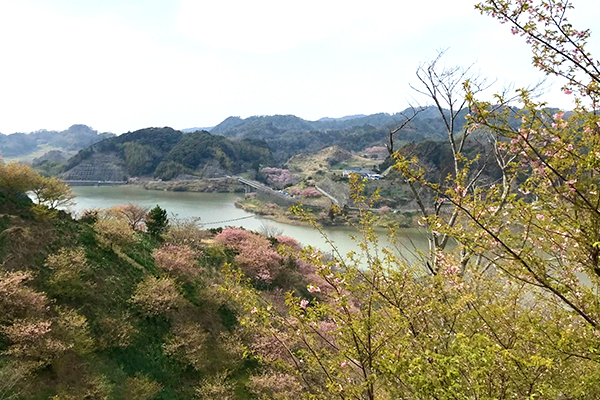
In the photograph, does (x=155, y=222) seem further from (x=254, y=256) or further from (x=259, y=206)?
(x=259, y=206)

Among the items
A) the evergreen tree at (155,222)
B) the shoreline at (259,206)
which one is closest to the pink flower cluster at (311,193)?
the shoreline at (259,206)

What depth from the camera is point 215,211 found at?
1769 inches

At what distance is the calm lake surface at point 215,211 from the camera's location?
29.8 m

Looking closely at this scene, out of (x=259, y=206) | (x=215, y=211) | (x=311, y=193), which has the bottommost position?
(x=259, y=206)

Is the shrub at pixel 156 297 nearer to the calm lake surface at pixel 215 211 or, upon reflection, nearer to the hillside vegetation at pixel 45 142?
the calm lake surface at pixel 215 211

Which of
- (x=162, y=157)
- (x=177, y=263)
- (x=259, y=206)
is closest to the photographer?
(x=177, y=263)

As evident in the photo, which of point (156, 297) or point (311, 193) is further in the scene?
point (311, 193)

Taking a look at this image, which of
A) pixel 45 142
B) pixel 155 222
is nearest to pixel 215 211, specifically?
pixel 155 222

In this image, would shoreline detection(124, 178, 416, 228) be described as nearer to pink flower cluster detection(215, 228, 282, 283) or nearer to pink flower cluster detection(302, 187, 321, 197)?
pink flower cluster detection(215, 228, 282, 283)

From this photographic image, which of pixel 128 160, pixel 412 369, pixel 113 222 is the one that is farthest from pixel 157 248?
pixel 128 160

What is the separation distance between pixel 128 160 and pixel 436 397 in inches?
3536

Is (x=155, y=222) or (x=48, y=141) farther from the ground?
(x=48, y=141)

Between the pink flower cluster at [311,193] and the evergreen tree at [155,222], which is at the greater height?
the evergreen tree at [155,222]

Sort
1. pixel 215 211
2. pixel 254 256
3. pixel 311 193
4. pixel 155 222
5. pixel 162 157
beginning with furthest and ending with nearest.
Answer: pixel 162 157 → pixel 311 193 → pixel 215 211 → pixel 254 256 → pixel 155 222
